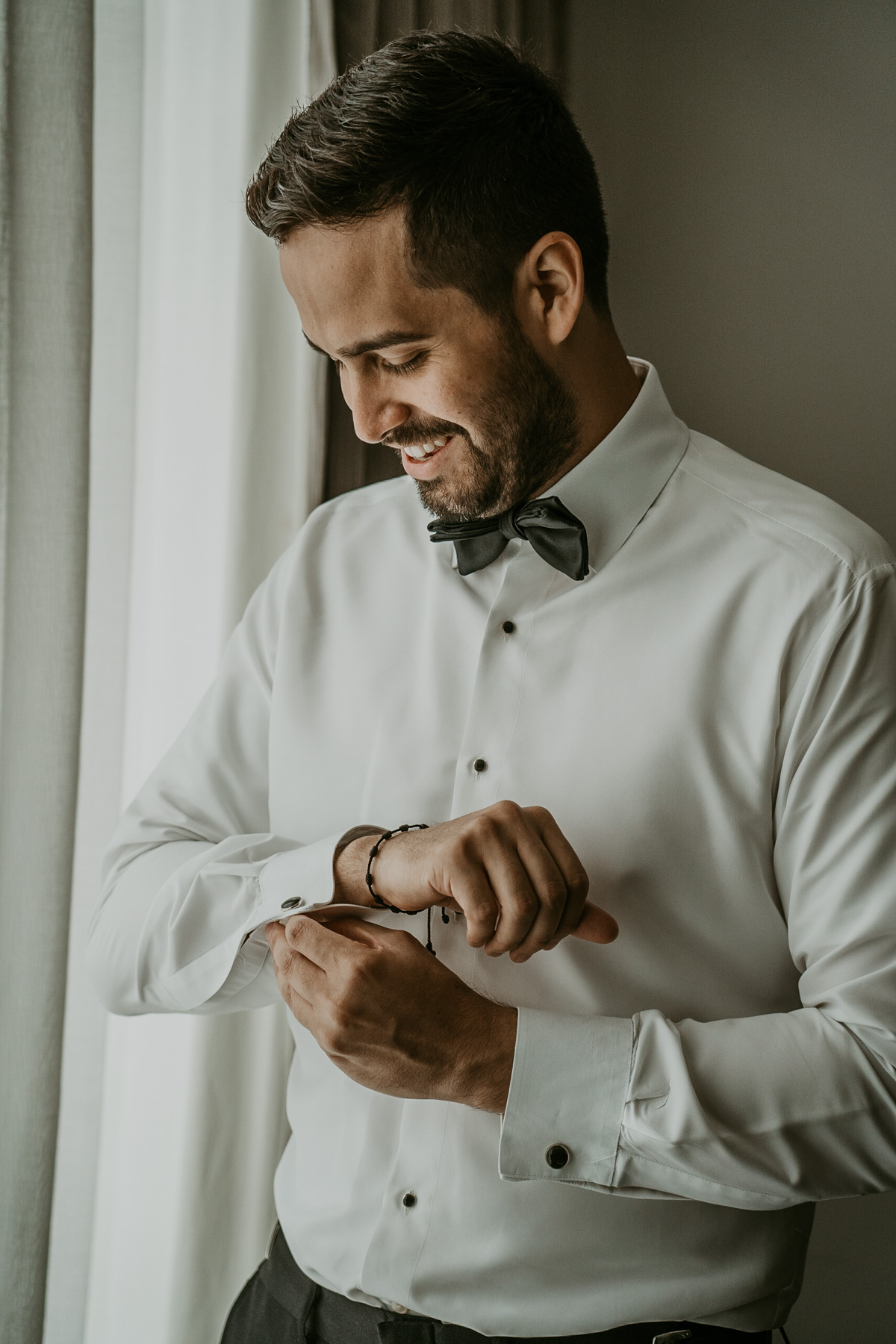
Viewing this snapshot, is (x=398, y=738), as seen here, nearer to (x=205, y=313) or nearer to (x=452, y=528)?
(x=452, y=528)

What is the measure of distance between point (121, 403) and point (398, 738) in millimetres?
719

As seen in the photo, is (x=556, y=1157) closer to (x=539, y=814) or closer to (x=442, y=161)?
(x=539, y=814)

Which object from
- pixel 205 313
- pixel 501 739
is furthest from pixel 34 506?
pixel 501 739

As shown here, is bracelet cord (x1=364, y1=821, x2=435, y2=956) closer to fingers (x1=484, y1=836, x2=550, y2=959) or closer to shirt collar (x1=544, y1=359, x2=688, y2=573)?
fingers (x1=484, y1=836, x2=550, y2=959)

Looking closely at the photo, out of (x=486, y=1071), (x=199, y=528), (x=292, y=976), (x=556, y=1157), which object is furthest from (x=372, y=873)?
(x=199, y=528)

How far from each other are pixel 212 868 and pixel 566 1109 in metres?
0.50

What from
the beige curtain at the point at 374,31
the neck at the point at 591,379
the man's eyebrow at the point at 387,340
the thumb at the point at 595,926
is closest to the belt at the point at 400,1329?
the thumb at the point at 595,926

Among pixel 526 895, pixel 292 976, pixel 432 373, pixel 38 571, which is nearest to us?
pixel 526 895

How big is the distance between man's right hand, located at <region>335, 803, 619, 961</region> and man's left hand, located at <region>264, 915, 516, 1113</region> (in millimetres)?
72

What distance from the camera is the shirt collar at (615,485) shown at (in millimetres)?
1176

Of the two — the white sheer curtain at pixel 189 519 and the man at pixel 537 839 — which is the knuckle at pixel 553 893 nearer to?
the man at pixel 537 839

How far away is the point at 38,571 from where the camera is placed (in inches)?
51.8

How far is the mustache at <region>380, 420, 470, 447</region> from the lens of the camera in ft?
3.74

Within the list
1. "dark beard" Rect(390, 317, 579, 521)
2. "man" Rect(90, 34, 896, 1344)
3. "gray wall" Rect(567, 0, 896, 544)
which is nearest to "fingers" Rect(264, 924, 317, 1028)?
"man" Rect(90, 34, 896, 1344)
